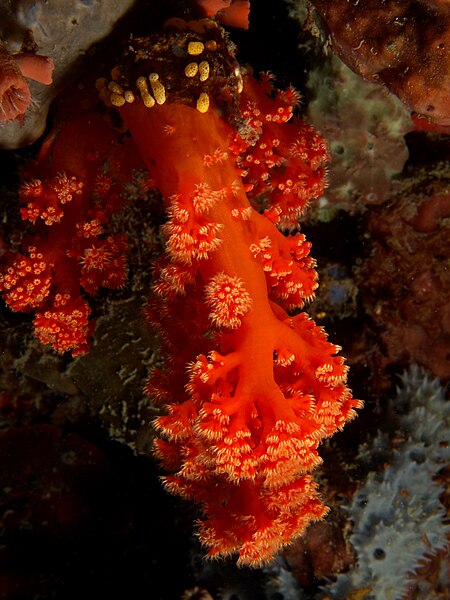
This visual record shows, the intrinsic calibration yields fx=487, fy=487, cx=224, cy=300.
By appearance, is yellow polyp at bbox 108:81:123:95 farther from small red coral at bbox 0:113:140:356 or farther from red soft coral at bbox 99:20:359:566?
small red coral at bbox 0:113:140:356

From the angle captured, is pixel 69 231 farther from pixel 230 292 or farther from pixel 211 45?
pixel 211 45

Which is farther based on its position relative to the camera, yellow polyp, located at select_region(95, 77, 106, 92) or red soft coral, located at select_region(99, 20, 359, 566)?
yellow polyp, located at select_region(95, 77, 106, 92)

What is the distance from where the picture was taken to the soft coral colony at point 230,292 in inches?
108

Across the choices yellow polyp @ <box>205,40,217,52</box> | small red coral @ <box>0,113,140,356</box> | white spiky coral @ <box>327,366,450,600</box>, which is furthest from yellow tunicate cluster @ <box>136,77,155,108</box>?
white spiky coral @ <box>327,366,450,600</box>

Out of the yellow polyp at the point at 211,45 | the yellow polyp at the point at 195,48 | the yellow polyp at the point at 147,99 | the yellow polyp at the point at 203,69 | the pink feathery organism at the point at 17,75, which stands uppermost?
the pink feathery organism at the point at 17,75

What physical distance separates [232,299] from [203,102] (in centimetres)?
111

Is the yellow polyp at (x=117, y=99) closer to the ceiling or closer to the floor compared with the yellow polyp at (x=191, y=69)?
closer to the floor

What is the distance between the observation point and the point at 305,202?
134 inches

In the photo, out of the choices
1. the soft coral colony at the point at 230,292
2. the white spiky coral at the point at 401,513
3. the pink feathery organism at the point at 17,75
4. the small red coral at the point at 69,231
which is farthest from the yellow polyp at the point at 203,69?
the white spiky coral at the point at 401,513

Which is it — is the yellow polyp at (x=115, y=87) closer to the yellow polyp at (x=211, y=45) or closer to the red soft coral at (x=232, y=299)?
the red soft coral at (x=232, y=299)

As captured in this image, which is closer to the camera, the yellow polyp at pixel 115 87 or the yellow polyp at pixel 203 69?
the yellow polyp at pixel 203 69

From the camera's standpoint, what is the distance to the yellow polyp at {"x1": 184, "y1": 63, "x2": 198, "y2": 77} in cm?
263

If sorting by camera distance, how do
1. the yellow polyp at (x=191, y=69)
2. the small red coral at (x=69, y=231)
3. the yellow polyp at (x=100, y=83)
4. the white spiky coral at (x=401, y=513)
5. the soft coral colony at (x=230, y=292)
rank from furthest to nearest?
the white spiky coral at (x=401, y=513) → the small red coral at (x=69, y=231) → the yellow polyp at (x=100, y=83) → the soft coral colony at (x=230, y=292) → the yellow polyp at (x=191, y=69)

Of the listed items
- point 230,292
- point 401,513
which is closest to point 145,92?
point 230,292
